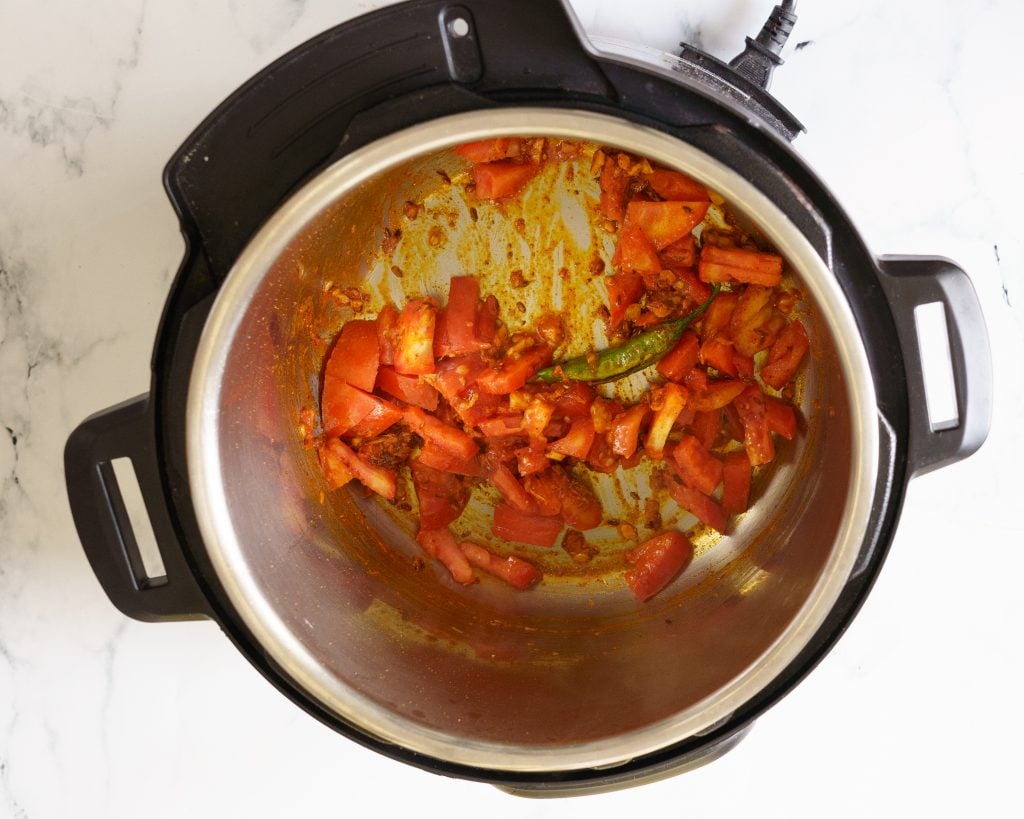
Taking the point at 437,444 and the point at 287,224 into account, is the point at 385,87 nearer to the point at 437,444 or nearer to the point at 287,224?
the point at 287,224

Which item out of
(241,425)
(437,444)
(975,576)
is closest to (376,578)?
(437,444)

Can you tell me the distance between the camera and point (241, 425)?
1080 mm

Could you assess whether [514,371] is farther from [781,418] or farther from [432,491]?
[781,418]

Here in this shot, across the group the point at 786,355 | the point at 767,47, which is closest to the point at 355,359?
the point at 786,355

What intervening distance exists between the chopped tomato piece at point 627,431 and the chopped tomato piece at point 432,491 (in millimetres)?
262

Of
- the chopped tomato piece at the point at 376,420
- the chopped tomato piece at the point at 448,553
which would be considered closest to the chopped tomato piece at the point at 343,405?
the chopped tomato piece at the point at 376,420

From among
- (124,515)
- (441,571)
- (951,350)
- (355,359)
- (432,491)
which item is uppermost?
(951,350)

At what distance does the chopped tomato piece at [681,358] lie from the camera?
1.29 m

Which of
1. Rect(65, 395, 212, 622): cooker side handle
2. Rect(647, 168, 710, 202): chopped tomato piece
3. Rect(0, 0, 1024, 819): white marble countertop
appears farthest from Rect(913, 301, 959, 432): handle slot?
Rect(65, 395, 212, 622): cooker side handle

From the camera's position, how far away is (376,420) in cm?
131

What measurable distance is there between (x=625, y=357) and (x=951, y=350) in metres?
0.45

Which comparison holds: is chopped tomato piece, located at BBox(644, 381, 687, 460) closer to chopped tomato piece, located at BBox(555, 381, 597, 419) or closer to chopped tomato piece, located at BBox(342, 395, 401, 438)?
chopped tomato piece, located at BBox(555, 381, 597, 419)

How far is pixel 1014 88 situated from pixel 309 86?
1.04 metres

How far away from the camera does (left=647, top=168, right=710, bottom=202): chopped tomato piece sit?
1.10 meters
